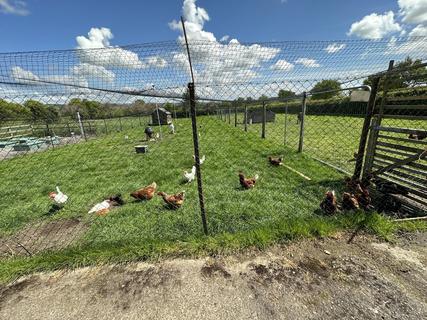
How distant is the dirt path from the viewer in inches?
81.3

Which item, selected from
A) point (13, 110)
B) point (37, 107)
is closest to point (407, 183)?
point (37, 107)

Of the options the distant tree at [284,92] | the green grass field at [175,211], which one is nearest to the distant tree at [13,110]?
the green grass field at [175,211]

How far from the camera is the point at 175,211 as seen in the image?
402 cm

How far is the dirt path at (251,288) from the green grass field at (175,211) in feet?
0.81

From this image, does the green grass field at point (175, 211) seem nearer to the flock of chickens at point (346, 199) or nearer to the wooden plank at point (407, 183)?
the flock of chickens at point (346, 199)

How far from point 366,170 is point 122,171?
21.7ft

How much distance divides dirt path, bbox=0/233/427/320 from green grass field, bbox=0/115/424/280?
0.81 feet

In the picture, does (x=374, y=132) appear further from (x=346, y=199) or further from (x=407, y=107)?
(x=346, y=199)

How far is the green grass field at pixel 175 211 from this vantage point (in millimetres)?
2926

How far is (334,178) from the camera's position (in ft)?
17.2

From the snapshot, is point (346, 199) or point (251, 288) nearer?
point (251, 288)

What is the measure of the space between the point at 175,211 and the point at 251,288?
2.05m

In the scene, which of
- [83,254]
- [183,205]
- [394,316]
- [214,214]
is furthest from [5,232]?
[394,316]

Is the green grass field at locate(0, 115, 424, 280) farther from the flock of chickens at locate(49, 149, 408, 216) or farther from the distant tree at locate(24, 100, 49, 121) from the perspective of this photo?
the distant tree at locate(24, 100, 49, 121)
